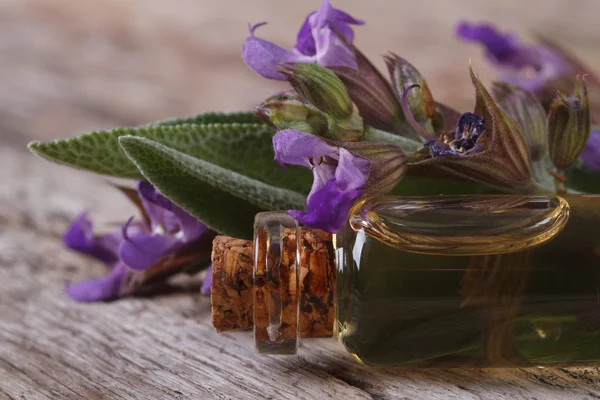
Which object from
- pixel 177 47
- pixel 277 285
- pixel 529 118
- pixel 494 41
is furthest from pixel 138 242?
pixel 177 47

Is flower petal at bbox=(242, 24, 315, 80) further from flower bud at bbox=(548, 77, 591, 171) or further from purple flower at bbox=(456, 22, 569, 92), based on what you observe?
purple flower at bbox=(456, 22, 569, 92)

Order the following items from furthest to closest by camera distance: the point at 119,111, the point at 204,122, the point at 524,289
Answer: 1. the point at 119,111
2. the point at 204,122
3. the point at 524,289

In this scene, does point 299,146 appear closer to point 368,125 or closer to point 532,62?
point 368,125

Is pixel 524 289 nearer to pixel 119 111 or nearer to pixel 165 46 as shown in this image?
pixel 119 111

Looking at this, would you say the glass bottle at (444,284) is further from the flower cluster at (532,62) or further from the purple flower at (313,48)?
the flower cluster at (532,62)

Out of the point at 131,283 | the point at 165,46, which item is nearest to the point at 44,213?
the point at 131,283

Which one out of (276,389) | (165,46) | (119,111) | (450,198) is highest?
(165,46)

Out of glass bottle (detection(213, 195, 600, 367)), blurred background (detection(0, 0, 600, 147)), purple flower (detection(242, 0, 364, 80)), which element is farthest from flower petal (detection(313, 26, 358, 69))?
blurred background (detection(0, 0, 600, 147))
